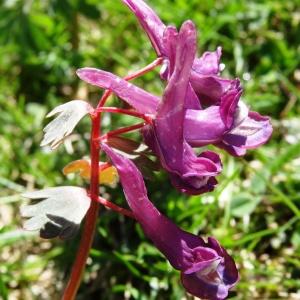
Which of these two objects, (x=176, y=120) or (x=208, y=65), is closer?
(x=176, y=120)

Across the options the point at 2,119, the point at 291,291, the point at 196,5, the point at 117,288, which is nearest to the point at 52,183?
the point at 2,119

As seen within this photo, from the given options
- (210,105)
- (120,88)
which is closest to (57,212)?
(120,88)

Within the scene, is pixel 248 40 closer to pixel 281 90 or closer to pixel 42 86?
pixel 281 90

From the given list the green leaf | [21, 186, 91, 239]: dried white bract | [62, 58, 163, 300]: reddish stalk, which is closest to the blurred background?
the green leaf

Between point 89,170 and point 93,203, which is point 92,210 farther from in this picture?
point 89,170

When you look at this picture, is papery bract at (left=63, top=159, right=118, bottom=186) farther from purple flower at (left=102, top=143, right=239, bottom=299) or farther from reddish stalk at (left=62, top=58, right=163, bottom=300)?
purple flower at (left=102, top=143, right=239, bottom=299)

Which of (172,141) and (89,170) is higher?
(172,141)
